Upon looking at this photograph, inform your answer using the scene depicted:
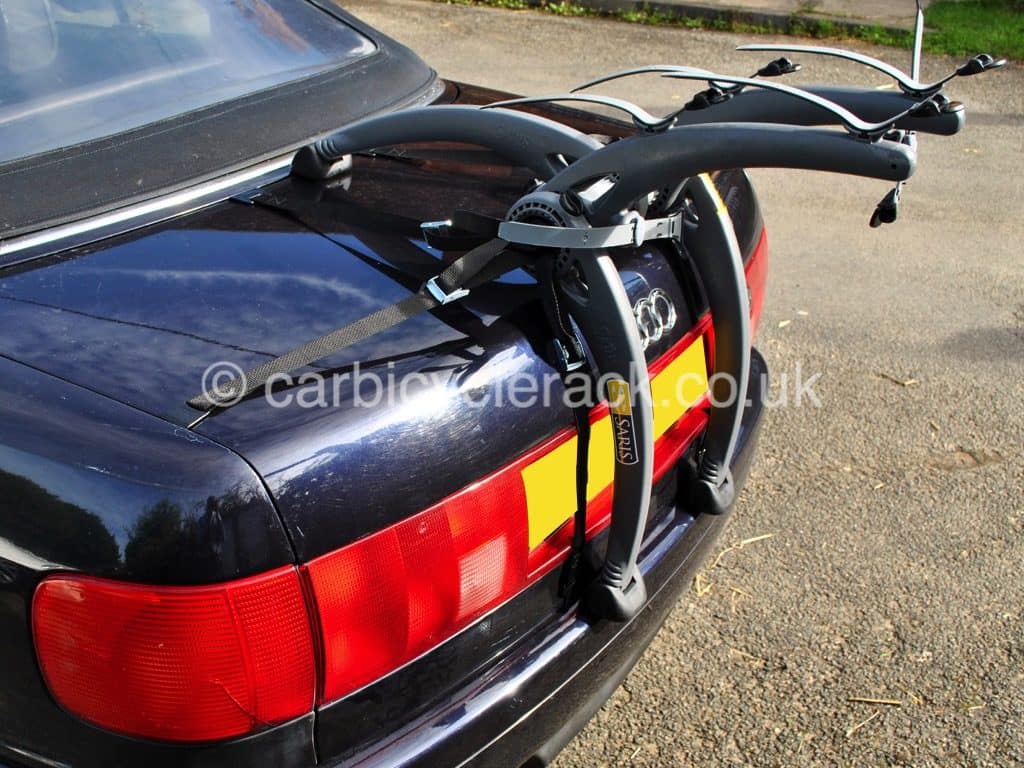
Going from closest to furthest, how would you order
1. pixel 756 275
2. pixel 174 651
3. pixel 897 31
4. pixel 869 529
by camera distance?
pixel 174 651 < pixel 756 275 < pixel 869 529 < pixel 897 31

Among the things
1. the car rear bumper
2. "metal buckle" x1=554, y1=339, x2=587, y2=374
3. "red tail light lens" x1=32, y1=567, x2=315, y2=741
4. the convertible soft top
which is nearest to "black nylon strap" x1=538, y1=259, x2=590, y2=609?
"metal buckle" x1=554, y1=339, x2=587, y2=374

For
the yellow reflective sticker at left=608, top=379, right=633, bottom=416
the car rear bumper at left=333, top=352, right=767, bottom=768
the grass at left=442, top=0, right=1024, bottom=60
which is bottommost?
the grass at left=442, top=0, right=1024, bottom=60

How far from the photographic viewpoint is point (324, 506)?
145cm

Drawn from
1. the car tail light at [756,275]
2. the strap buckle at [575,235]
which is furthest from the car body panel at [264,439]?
the car tail light at [756,275]

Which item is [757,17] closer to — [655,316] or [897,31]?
[897,31]

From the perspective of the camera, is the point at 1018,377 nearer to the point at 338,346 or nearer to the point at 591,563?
the point at 591,563

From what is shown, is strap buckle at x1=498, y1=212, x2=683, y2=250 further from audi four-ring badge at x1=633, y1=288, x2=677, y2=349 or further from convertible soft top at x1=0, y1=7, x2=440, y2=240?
convertible soft top at x1=0, y1=7, x2=440, y2=240

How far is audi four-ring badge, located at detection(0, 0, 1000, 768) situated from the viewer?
142cm

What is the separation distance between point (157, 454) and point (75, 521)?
0.14 meters

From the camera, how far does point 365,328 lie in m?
1.68

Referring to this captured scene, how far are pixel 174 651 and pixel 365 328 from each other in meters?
0.56

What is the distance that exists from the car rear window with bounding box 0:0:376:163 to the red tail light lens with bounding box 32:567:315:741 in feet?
3.48

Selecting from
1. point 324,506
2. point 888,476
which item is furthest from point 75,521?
point 888,476

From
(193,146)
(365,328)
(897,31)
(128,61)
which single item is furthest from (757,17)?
(365,328)
